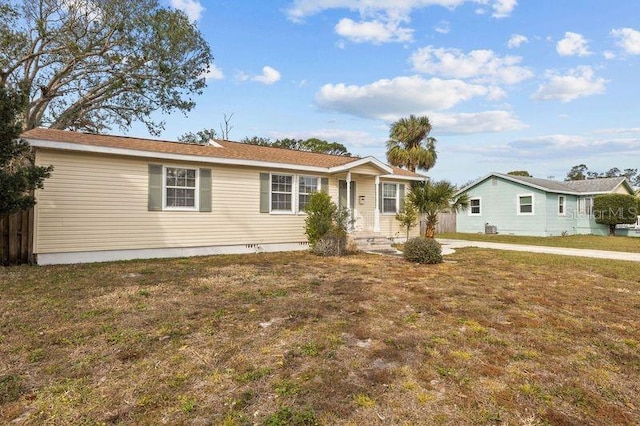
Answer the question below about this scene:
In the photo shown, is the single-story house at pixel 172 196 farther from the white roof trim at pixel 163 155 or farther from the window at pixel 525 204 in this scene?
the window at pixel 525 204

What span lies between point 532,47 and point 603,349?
41.7 feet

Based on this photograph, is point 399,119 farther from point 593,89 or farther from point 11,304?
point 11,304

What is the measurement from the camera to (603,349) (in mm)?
3908

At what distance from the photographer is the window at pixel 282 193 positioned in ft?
40.9

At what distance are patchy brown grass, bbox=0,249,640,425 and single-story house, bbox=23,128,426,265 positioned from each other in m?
2.64

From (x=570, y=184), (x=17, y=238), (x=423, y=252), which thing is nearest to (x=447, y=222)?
(x=570, y=184)

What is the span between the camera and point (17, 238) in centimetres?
884

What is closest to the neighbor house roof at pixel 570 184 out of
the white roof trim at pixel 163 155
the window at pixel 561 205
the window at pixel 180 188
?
the window at pixel 561 205

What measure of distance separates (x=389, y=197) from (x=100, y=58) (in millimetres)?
15970

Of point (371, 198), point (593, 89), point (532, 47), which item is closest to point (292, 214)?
point (371, 198)

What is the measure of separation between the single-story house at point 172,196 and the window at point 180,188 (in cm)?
3

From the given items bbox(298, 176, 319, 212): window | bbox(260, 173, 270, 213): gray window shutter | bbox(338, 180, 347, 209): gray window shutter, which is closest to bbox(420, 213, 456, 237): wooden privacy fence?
bbox(338, 180, 347, 209): gray window shutter

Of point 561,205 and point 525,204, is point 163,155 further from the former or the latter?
point 561,205

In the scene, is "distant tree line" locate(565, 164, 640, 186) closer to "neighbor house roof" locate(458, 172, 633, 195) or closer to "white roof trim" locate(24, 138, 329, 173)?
"neighbor house roof" locate(458, 172, 633, 195)
